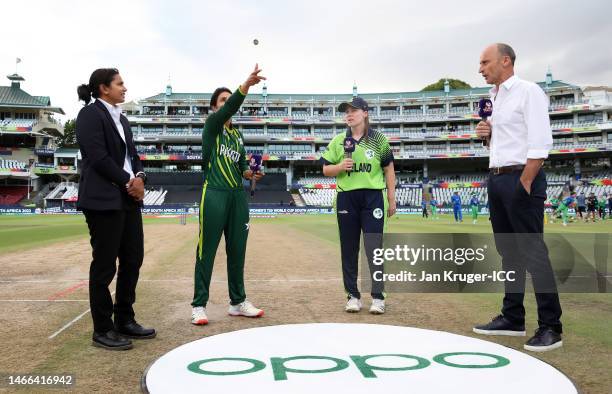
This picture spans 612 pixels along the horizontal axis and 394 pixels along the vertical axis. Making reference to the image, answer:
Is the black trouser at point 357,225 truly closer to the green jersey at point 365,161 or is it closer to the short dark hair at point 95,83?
the green jersey at point 365,161

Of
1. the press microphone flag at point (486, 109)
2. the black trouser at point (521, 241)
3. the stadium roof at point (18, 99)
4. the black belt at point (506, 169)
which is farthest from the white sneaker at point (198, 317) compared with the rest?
the stadium roof at point (18, 99)

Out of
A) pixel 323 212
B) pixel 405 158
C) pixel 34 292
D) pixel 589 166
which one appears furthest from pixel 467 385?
pixel 589 166

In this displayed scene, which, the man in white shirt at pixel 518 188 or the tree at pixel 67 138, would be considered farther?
the tree at pixel 67 138

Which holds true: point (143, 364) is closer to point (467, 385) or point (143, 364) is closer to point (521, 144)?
point (467, 385)

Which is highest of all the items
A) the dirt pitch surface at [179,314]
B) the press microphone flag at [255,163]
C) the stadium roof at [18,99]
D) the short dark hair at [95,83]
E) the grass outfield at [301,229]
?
the stadium roof at [18,99]

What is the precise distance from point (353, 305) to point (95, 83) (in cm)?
316

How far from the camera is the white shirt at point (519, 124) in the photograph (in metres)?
3.67

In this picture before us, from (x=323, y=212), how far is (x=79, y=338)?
45633 mm

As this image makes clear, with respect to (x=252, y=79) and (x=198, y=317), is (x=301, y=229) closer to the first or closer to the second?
(x=198, y=317)

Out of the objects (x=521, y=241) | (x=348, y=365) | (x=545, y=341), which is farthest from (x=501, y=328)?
(x=348, y=365)

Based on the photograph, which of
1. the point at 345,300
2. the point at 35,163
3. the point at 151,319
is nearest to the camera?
the point at 151,319

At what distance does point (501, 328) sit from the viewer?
3.92m

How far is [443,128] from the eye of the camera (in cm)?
7319

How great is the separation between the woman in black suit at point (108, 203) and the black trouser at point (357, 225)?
210cm
